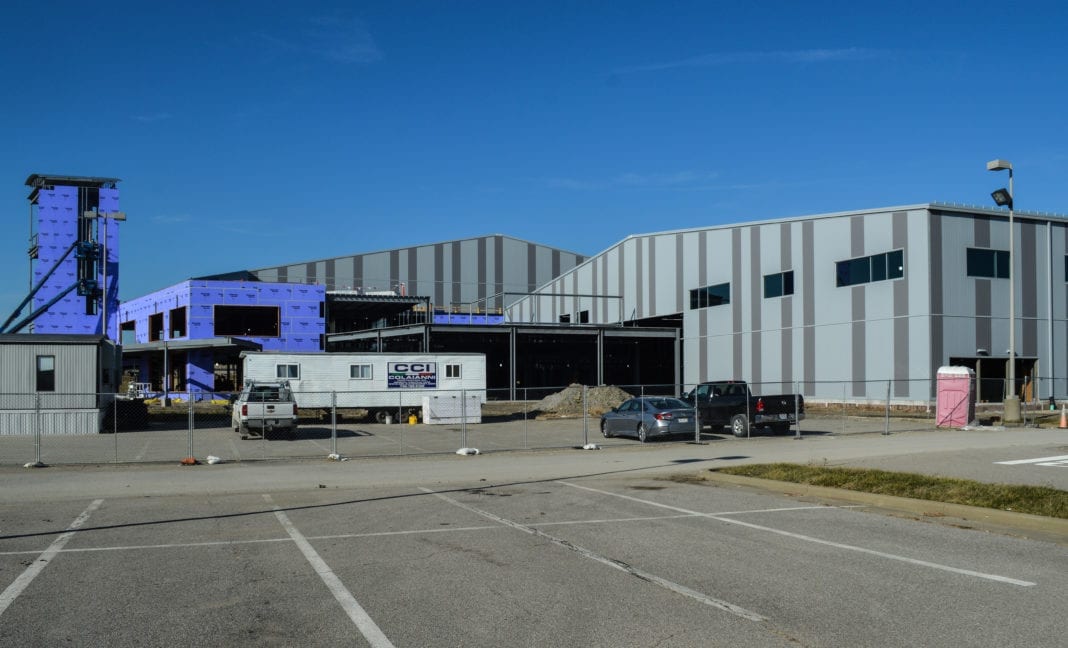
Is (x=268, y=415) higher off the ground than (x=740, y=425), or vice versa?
(x=268, y=415)

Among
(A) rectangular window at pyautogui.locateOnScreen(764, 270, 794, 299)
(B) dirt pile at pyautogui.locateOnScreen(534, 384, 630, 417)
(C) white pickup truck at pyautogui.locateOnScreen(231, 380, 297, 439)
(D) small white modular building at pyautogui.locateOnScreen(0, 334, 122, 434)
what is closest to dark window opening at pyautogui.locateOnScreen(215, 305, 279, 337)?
(B) dirt pile at pyautogui.locateOnScreen(534, 384, 630, 417)

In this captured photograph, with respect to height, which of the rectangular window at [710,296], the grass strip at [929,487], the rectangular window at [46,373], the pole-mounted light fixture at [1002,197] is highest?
the pole-mounted light fixture at [1002,197]

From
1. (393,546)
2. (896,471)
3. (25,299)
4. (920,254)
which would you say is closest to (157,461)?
(393,546)

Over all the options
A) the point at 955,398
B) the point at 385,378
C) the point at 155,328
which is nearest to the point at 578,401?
the point at 385,378

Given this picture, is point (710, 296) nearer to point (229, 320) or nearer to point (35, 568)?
point (229, 320)

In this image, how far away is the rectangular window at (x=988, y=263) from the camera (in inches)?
1510

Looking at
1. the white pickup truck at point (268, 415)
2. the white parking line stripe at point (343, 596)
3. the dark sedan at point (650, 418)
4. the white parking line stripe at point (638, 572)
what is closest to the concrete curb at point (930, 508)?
the white parking line stripe at point (638, 572)

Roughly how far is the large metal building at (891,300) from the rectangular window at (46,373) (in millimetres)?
27498

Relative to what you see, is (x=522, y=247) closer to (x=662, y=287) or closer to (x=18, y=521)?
(x=662, y=287)

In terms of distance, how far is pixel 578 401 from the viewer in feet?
149

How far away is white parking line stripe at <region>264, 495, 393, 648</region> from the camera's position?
20.4ft

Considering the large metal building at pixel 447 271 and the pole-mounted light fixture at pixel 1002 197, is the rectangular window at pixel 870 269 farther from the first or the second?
the large metal building at pixel 447 271

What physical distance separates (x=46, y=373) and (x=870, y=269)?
34678 mm

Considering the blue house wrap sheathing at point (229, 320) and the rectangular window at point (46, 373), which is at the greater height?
the blue house wrap sheathing at point (229, 320)
